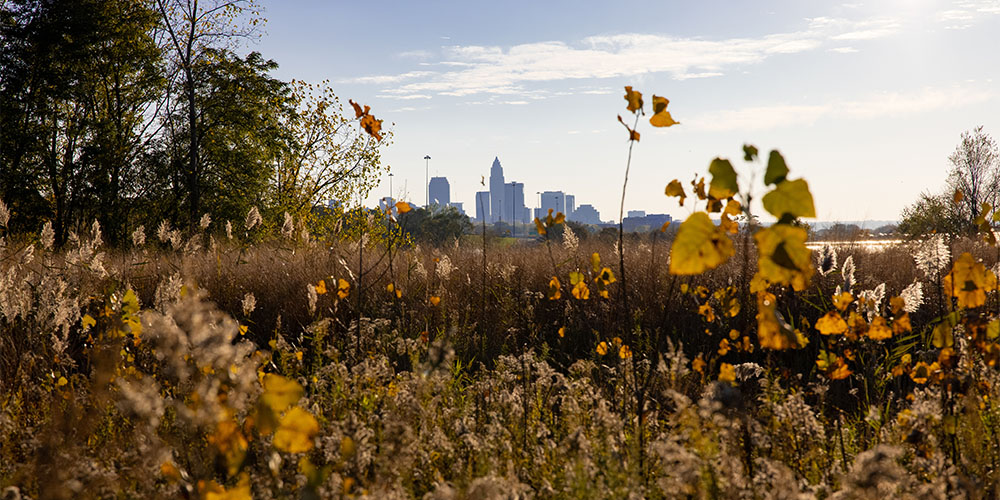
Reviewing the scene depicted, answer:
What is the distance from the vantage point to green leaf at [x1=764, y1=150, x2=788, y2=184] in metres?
1.31

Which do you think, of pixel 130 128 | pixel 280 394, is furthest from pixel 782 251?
pixel 130 128

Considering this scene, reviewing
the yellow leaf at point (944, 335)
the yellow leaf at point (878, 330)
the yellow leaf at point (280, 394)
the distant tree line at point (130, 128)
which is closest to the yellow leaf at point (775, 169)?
the yellow leaf at point (280, 394)

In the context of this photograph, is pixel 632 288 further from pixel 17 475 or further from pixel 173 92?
pixel 173 92

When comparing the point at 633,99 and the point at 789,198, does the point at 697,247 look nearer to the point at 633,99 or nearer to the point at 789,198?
the point at 789,198

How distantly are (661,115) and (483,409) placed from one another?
1.66 metres

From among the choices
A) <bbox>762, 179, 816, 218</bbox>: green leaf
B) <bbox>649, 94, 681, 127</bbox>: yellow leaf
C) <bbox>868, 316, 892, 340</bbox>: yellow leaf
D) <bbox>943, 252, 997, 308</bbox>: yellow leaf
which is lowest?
<bbox>868, 316, 892, 340</bbox>: yellow leaf

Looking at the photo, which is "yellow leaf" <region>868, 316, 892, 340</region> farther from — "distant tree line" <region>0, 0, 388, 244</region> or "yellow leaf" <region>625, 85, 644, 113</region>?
"distant tree line" <region>0, 0, 388, 244</region>

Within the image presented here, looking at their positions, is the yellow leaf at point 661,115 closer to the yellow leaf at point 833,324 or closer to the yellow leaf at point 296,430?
the yellow leaf at point 833,324

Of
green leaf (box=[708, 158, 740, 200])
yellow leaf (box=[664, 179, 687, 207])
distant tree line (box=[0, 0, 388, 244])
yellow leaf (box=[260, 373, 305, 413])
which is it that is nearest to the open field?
yellow leaf (box=[260, 373, 305, 413])

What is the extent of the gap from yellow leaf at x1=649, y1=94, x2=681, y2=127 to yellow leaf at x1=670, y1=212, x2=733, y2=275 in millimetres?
952

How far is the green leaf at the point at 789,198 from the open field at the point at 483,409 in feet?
2.02

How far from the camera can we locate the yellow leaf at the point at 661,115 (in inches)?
90.0

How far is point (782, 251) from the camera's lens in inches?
52.6

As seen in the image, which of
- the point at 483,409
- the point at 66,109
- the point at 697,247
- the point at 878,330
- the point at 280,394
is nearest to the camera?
the point at 280,394
